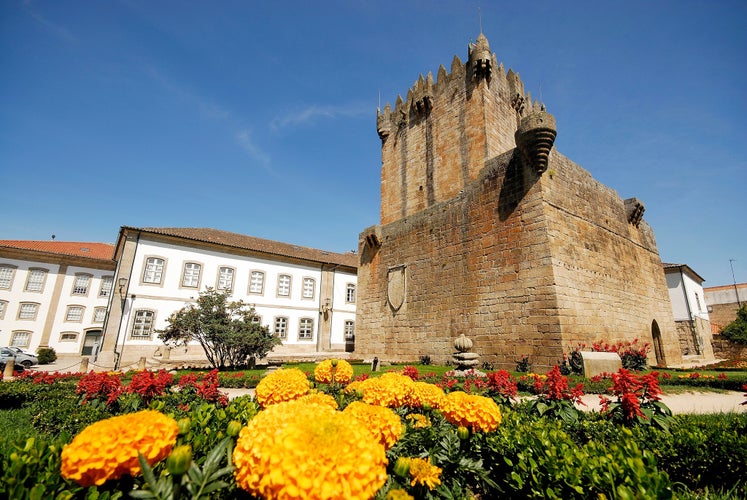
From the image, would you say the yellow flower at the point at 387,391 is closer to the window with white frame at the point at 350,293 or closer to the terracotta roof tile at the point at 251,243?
the terracotta roof tile at the point at 251,243

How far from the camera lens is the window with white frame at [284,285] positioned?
26.8 m

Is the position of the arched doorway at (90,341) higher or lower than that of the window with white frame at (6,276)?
lower

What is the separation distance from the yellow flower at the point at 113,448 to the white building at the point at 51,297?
31.3 m

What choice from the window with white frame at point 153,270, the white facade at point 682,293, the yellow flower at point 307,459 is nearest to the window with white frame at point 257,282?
the window with white frame at point 153,270

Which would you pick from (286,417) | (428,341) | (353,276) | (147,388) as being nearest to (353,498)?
(286,417)

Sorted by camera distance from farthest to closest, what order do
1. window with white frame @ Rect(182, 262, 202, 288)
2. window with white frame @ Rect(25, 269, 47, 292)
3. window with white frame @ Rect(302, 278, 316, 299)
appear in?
window with white frame @ Rect(302, 278, 316, 299)
window with white frame @ Rect(25, 269, 47, 292)
window with white frame @ Rect(182, 262, 202, 288)

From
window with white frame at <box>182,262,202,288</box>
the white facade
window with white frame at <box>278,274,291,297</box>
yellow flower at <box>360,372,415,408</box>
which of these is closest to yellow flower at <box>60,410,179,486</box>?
yellow flower at <box>360,372,415,408</box>

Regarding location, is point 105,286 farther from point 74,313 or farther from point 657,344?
point 657,344

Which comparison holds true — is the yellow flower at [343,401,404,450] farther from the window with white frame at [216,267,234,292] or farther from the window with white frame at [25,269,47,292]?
the window with white frame at [25,269,47,292]

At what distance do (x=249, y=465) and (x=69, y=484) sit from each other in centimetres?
107

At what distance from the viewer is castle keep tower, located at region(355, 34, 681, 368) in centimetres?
1072

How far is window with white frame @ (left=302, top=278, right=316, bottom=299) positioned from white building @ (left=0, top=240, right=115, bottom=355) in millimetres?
15392

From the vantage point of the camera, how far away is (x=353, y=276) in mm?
30797

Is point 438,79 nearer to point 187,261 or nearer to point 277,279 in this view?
point 277,279
